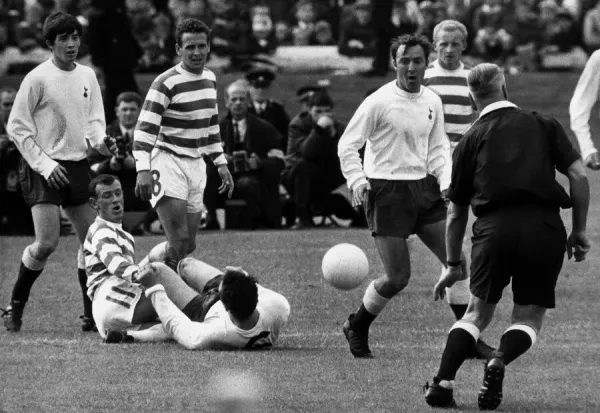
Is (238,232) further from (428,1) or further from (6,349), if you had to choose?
(428,1)

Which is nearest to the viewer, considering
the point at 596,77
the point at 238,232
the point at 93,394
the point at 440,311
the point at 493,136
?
the point at 493,136

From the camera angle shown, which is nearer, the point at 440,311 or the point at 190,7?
the point at 440,311

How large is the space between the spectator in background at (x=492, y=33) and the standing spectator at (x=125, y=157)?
50.7ft

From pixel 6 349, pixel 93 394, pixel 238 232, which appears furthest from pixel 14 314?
pixel 238 232

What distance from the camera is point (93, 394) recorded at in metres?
8.88

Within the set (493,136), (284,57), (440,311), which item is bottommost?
(284,57)

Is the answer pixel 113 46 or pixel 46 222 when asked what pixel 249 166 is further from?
pixel 113 46

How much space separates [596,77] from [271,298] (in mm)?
2792

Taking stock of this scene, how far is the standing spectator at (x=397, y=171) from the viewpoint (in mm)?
10234

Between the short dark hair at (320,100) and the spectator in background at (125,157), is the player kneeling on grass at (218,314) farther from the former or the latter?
the short dark hair at (320,100)

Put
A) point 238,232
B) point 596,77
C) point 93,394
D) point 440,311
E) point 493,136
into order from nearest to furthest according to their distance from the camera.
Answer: point 493,136, point 93,394, point 596,77, point 440,311, point 238,232

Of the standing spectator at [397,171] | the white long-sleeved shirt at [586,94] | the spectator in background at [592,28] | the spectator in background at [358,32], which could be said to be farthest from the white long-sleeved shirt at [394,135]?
the spectator in background at [592,28]

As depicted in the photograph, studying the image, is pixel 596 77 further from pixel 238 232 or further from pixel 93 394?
pixel 238 232

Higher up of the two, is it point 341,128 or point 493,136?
point 493,136
